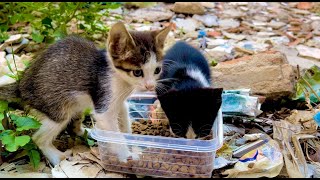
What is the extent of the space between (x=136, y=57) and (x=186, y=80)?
486mm

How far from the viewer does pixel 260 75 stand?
138 inches

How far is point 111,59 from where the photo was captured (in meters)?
2.56

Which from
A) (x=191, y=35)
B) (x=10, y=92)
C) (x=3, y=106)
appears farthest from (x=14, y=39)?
(x=191, y=35)

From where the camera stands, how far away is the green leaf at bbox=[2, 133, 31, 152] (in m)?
2.47

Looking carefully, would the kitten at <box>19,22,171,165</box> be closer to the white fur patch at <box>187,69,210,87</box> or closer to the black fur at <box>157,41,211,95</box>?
the black fur at <box>157,41,211,95</box>

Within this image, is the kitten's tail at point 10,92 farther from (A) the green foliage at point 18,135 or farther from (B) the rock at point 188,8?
(B) the rock at point 188,8

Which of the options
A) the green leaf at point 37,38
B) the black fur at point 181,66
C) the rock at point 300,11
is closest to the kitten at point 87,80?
the black fur at point 181,66

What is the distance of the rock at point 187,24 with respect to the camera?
508 centimetres

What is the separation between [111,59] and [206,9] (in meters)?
3.50

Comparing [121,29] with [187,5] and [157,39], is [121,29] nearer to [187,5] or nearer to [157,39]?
[157,39]

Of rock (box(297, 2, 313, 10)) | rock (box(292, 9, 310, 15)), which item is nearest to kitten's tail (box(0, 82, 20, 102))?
rock (box(292, 9, 310, 15))

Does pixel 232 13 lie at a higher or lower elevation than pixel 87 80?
lower

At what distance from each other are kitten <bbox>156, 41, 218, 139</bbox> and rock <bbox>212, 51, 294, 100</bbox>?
0.34m

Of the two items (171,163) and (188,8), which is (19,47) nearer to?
(188,8)
